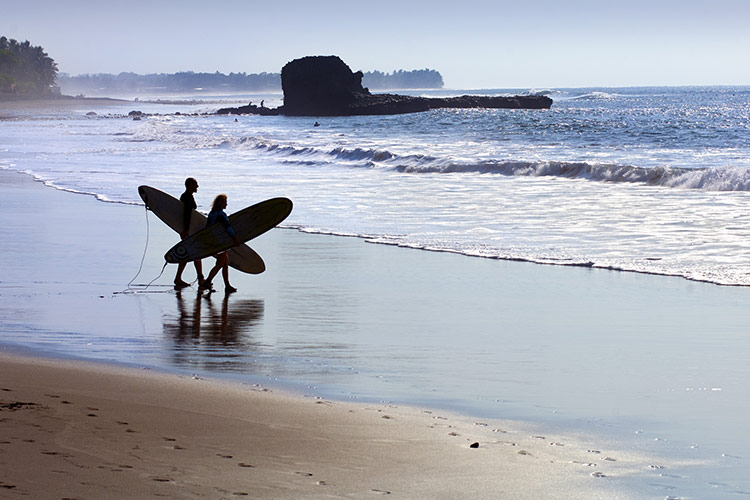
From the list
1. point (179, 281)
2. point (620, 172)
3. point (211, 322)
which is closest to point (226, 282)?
point (179, 281)

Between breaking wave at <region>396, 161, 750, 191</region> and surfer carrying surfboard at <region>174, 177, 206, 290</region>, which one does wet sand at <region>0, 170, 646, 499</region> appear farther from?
breaking wave at <region>396, 161, 750, 191</region>

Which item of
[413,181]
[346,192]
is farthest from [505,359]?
[413,181]

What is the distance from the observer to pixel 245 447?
5.00m

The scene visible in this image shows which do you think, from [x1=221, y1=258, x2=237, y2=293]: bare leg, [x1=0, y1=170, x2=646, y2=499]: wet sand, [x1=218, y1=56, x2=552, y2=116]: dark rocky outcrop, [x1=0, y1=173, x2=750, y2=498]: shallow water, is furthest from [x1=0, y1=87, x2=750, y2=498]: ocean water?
[x1=218, y1=56, x2=552, y2=116]: dark rocky outcrop

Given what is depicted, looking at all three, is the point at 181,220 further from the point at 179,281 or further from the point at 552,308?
the point at 552,308

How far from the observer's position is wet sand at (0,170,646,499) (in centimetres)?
436

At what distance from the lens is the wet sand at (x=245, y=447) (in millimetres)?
4355

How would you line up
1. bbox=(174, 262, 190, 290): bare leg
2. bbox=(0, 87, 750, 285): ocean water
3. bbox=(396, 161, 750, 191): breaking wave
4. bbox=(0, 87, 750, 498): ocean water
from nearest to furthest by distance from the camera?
bbox=(0, 87, 750, 498): ocean water
bbox=(174, 262, 190, 290): bare leg
bbox=(0, 87, 750, 285): ocean water
bbox=(396, 161, 750, 191): breaking wave

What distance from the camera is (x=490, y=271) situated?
11719 millimetres

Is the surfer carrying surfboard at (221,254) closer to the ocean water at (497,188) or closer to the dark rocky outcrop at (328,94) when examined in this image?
the ocean water at (497,188)

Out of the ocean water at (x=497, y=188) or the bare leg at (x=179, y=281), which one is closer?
the bare leg at (x=179, y=281)

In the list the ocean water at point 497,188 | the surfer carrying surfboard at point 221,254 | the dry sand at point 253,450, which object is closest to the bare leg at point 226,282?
the surfer carrying surfboard at point 221,254

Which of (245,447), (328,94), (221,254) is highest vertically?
(328,94)

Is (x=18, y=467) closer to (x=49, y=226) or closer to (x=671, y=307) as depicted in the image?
(x=671, y=307)
